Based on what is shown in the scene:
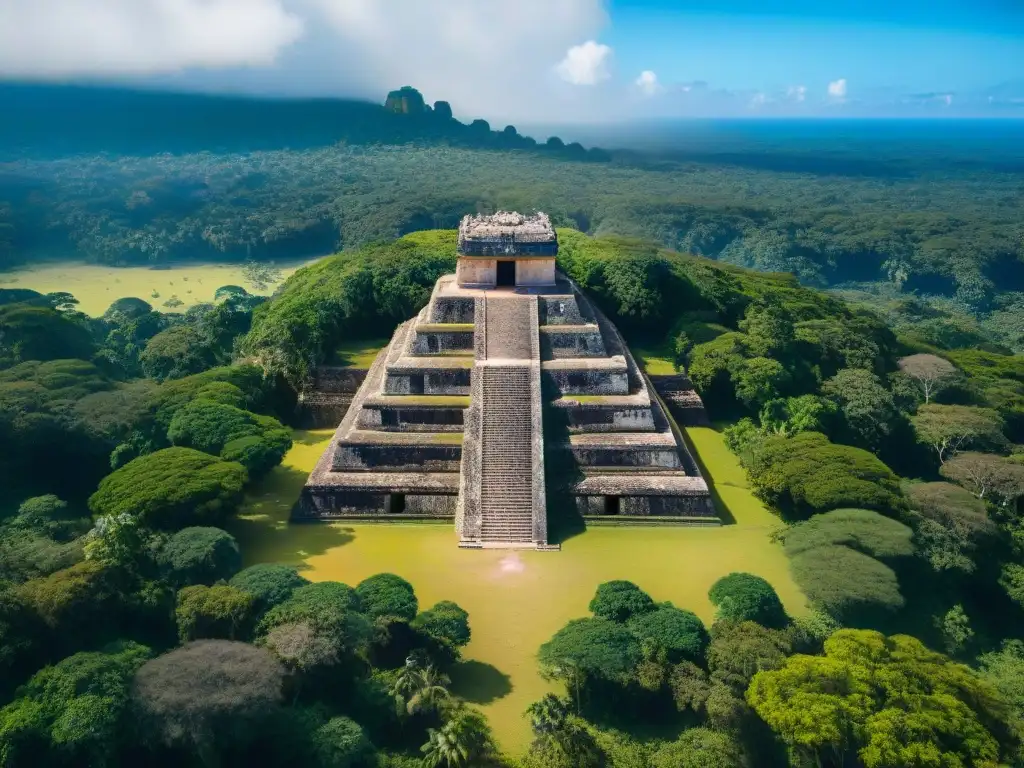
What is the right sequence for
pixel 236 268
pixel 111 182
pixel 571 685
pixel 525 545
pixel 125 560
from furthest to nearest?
pixel 111 182 < pixel 236 268 < pixel 525 545 < pixel 125 560 < pixel 571 685

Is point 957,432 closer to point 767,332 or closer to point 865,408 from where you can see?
point 865,408

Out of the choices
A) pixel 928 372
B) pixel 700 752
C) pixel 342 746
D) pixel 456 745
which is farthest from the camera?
pixel 928 372

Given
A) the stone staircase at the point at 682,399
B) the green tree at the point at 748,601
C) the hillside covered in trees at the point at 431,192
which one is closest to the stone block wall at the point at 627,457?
the green tree at the point at 748,601

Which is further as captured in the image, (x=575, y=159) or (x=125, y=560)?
(x=575, y=159)

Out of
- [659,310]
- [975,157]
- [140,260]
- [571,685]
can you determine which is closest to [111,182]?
[140,260]

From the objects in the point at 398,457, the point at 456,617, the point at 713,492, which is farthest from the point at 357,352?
the point at 456,617

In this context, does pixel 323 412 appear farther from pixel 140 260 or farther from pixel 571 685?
pixel 140 260
